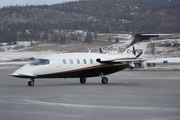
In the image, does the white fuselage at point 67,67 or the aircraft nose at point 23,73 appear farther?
the white fuselage at point 67,67

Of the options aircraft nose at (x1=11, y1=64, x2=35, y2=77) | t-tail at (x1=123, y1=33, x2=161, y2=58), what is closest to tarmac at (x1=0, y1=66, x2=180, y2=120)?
aircraft nose at (x1=11, y1=64, x2=35, y2=77)

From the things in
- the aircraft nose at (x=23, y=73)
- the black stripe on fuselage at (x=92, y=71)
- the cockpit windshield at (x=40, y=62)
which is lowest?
the black stripe on fuselage at (x=92, y=71)

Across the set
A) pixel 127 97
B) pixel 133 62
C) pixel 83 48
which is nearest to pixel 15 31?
pixel 83 48

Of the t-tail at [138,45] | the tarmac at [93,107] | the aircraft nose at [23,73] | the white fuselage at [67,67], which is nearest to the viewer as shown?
the tarmac at [93,107]

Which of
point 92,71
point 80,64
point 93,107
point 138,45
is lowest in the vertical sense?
point 92,71

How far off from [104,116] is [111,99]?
16.8ft

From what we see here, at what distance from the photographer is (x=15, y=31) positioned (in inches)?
6644

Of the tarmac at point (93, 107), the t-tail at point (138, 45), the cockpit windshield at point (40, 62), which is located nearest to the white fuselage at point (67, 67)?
the cockpit windshield at point (40, 62)

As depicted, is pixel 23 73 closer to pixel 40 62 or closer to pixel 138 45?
pixel 40 62

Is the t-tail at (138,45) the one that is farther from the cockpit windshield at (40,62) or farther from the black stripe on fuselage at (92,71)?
the cockpit windshield at (40,62)

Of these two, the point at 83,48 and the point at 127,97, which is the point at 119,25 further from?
the point at 127,97

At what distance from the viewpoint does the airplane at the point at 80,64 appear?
28.7m

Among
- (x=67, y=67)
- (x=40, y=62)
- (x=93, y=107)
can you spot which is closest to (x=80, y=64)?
(x=67, y=67)

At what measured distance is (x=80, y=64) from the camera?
30.3 meters
